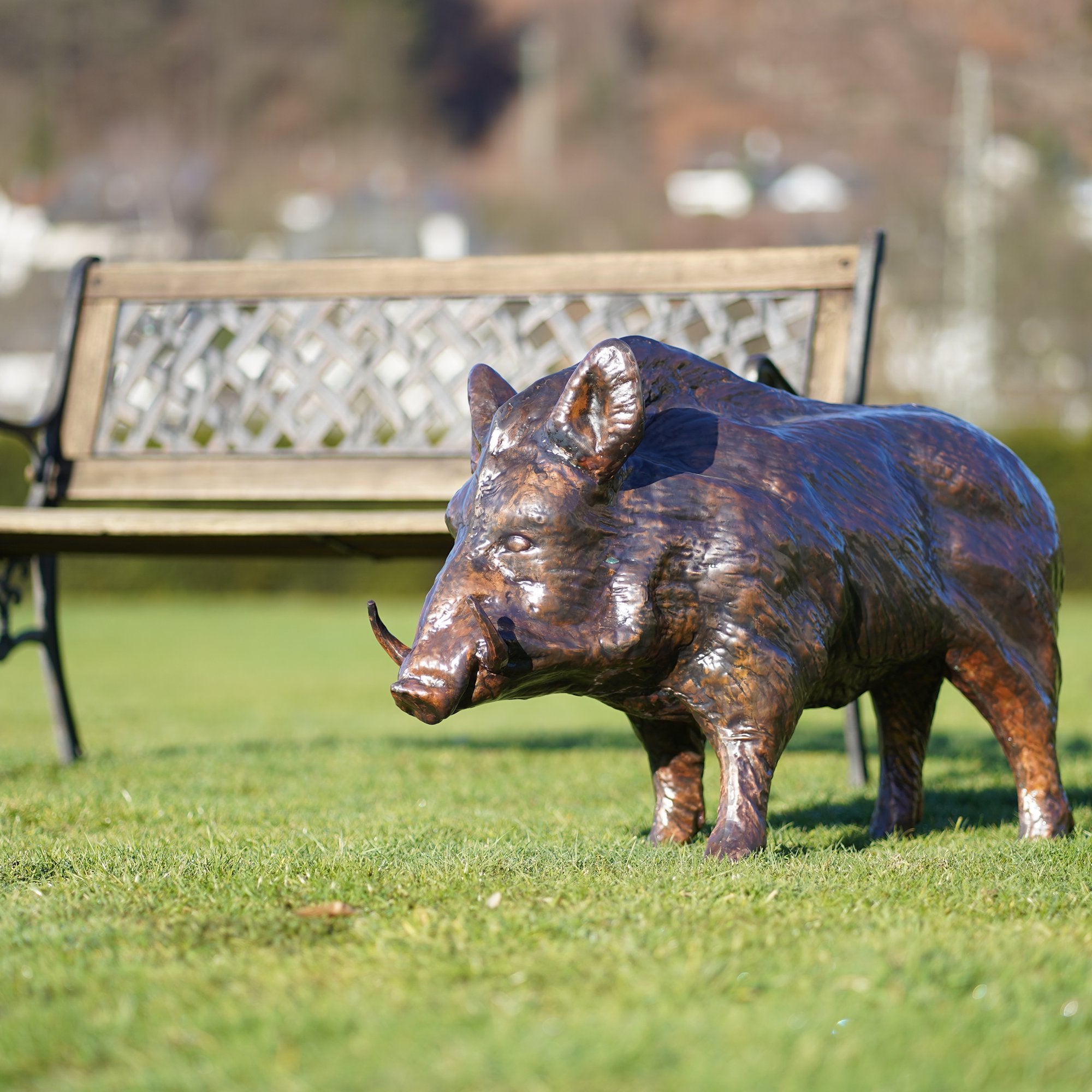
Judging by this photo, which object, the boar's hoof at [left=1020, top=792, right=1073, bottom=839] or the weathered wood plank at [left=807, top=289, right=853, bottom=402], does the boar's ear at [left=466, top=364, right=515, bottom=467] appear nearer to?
the boar's hoof at [left=1020, top=792, right=1073, bottom=839]

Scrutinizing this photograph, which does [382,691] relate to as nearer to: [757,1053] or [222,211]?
[757,1053]

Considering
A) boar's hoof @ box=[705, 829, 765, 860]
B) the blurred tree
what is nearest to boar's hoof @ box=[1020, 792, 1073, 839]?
boar's hoof @ box=[705, 829, 765, 860]

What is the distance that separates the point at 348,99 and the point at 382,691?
2559 inches

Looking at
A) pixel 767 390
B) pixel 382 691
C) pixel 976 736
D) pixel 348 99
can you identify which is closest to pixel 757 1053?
pixel 767 390

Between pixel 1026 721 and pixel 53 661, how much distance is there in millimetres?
4292

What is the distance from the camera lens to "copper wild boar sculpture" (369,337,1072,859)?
3.48 metres

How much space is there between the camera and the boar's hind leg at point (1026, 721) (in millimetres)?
4102

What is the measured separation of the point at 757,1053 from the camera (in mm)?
2225

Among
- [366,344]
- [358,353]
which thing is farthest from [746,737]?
[366,344]

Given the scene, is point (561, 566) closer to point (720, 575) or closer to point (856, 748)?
point (720, 575)

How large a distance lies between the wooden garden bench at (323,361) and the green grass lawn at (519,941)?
3.32ft

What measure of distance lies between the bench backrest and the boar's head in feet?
7.53

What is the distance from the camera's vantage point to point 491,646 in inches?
129

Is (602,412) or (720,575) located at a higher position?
Result: (602,412)
